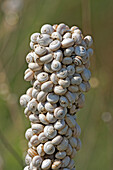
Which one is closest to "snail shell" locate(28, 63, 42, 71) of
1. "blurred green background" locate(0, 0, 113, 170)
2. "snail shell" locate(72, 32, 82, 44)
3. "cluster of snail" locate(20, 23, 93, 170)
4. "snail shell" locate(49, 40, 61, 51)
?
"cluster of snail" locate(20, 23, 93, 170)

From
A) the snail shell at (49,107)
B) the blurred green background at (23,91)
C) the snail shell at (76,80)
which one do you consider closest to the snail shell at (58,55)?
the snail shell at (76,80)

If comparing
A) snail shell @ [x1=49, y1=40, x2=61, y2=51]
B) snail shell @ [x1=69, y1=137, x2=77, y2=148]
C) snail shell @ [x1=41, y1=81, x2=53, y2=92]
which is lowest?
snail shell @ [x1=69, y1=137, x2=77, y2=148]

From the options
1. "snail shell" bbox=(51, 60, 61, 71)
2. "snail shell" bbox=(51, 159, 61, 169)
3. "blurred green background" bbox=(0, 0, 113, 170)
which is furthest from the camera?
"blurred green background" bbox=(0, 0, 113, 170)

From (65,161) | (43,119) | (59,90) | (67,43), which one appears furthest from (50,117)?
(67,43)

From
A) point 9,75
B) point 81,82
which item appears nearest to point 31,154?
point 81,82

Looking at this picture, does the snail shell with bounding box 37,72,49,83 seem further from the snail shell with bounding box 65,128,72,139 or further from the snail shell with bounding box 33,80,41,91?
the snail shell with bounding box 65,128,72,139
